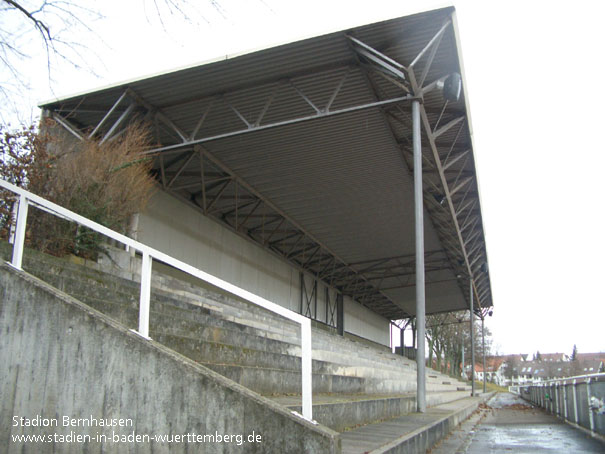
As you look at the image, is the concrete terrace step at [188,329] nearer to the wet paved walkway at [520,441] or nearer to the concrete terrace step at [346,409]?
the concrete terrace step at [346,409]

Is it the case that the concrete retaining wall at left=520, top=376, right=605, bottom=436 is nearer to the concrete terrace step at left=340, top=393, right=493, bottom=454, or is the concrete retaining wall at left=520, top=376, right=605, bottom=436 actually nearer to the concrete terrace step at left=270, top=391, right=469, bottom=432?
the concrete terrace step at left=340, top=393, right=493, bottom=454

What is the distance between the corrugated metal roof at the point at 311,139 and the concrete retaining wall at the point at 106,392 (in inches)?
303

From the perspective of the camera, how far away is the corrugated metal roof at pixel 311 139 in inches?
437

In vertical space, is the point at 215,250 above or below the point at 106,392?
above

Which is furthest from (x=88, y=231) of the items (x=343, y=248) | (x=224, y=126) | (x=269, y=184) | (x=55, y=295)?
(x=343, y=248)

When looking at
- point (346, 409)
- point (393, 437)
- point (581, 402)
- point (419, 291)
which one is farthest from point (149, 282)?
point (581, 402)

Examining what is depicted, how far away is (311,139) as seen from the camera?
46.9 feet

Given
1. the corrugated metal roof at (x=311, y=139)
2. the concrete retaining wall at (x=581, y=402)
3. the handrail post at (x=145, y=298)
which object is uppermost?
the corrugated metal roof at (x=311, y=139)

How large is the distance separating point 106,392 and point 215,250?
15.6 metres

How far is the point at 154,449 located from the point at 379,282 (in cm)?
3010

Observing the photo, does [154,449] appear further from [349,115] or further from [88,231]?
[349,115]

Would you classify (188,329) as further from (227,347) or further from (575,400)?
(575,400)

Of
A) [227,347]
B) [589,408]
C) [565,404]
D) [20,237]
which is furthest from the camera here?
[565,404]

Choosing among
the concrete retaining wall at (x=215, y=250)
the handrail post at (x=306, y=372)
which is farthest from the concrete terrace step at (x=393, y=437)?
the concrete retaining wall at (x=215, y=250)
